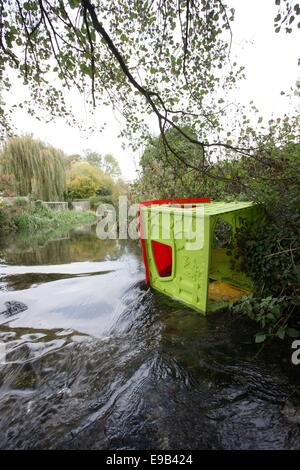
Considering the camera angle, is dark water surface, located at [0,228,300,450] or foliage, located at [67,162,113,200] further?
foliage, located at [67,162,113,200]

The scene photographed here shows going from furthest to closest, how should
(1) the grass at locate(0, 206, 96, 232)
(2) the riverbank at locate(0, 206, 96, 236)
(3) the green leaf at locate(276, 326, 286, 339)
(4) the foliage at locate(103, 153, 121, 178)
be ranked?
(4) the foliage at locate(103, 153, 121, 178) < (1) the grass at locate(0, 206, 96, 232) < (2) the riverbank at locate(0, 206, 96, 236) < (3) the green leaf at locate(276, 326, 286, 339)

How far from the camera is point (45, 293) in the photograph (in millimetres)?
4902

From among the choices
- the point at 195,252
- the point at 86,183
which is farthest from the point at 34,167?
the point at 195,252

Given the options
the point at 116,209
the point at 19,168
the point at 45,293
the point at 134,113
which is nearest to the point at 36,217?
the point at 19,168

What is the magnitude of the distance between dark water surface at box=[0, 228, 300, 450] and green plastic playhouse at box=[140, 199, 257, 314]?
374 millimetres

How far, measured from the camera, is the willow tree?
16.4 meters

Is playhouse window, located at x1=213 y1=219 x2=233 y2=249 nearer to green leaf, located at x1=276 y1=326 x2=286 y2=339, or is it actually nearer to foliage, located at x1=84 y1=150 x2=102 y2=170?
green leaf, located at x1=276 y1=326 x2=286 y2=339

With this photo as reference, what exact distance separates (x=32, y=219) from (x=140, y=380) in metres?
14.7

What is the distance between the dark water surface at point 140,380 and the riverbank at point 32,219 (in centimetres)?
1083

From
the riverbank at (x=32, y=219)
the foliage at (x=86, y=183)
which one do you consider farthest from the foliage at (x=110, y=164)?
Result: the riverbank at (x=32, y=219)

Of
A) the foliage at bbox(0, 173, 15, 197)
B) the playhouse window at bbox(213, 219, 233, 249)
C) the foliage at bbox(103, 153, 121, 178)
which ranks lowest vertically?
the playhouse window at bbox(213, 219, 233, 249)

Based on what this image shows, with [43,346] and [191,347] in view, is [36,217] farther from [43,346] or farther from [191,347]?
[191,347]

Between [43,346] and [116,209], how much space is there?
445 inches

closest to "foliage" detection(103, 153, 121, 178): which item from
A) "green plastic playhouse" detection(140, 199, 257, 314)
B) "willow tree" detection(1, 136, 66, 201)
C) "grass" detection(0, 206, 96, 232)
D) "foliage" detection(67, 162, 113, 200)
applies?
"foliage" detection(67, 162, 113, 200)
